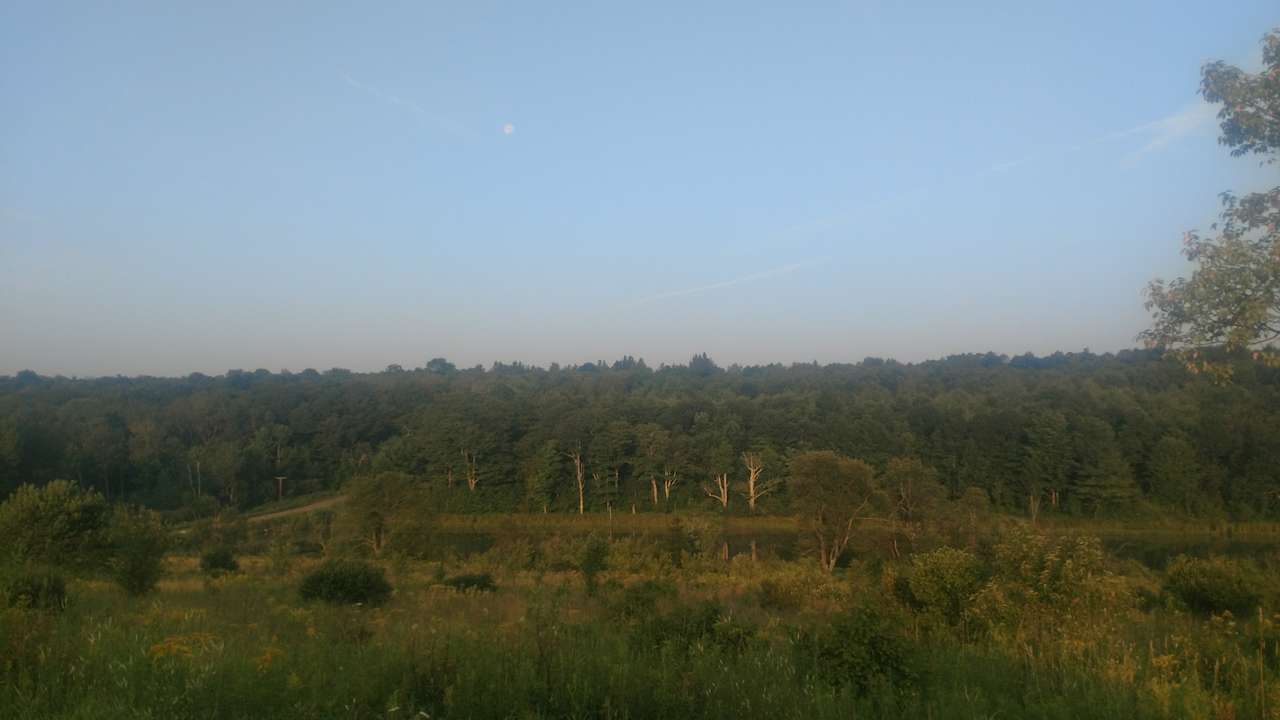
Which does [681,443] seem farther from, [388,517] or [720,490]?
[388,517]

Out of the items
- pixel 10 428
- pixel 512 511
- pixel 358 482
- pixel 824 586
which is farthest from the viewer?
pixel 512 511

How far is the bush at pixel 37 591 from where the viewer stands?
7441 millimetres

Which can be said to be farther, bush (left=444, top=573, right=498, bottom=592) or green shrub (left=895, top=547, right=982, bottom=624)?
bush (left=444, top=573, right=498, bottom=592)

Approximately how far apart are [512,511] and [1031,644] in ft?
207

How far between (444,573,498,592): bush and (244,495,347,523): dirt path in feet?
146

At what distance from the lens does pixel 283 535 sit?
4847 centimetres

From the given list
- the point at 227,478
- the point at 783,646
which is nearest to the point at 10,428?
the point at 227,478

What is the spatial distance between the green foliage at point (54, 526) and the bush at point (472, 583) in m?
10.2

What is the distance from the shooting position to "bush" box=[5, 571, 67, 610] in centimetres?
744

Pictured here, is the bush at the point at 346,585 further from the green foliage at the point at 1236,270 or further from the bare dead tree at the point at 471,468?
the bare dead tree at the point at 471,468

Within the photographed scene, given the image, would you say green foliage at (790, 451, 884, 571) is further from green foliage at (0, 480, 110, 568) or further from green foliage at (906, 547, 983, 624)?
green foliage at (0, 480, 110, 568)

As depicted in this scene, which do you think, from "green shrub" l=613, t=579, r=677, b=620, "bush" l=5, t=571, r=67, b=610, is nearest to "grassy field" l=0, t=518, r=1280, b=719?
"bush" l=5, t=571, r=67, b=610

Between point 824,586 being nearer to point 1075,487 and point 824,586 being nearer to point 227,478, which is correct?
point 1075,487

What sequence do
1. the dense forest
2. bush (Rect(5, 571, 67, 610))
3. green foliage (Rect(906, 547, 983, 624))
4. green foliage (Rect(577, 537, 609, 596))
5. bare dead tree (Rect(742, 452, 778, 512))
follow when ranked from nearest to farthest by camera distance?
bush (Rect(5, 571, 67, 610))
green foliage (Rect(906, 547, 983, 624))
green foliage (Rect(577, 537, 609, 596))
the dense forest
bare dead tree (Rect(742, 452, 778, 512))
